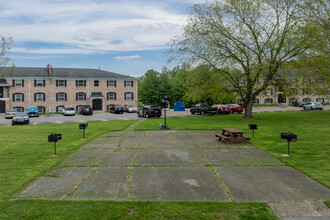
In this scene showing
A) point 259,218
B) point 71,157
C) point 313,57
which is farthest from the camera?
point 313,57

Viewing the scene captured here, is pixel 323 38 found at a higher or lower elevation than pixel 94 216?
higher

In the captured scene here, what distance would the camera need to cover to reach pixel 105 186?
6375 mm

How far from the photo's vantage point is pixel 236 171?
765cm

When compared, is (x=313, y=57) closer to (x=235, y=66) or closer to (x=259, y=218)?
(x=235, y=66)

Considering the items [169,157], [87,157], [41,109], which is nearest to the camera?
[169,157]

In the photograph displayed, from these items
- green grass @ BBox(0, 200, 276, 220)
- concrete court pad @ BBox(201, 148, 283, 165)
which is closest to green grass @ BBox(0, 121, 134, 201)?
green grass @ BBox(0, 200, 276, 220)

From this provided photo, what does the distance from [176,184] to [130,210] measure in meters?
1.83

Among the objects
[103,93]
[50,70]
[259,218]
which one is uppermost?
[50,70]

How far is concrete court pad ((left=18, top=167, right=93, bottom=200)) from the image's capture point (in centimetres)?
587

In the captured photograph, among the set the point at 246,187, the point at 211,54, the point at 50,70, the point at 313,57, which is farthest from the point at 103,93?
the point at 246,187

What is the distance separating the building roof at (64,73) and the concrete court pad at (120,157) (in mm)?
39948

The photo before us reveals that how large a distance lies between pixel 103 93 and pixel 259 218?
46.3 meters

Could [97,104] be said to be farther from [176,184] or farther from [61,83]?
[176,184]

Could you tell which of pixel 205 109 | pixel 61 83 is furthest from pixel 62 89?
pixel 205 109
